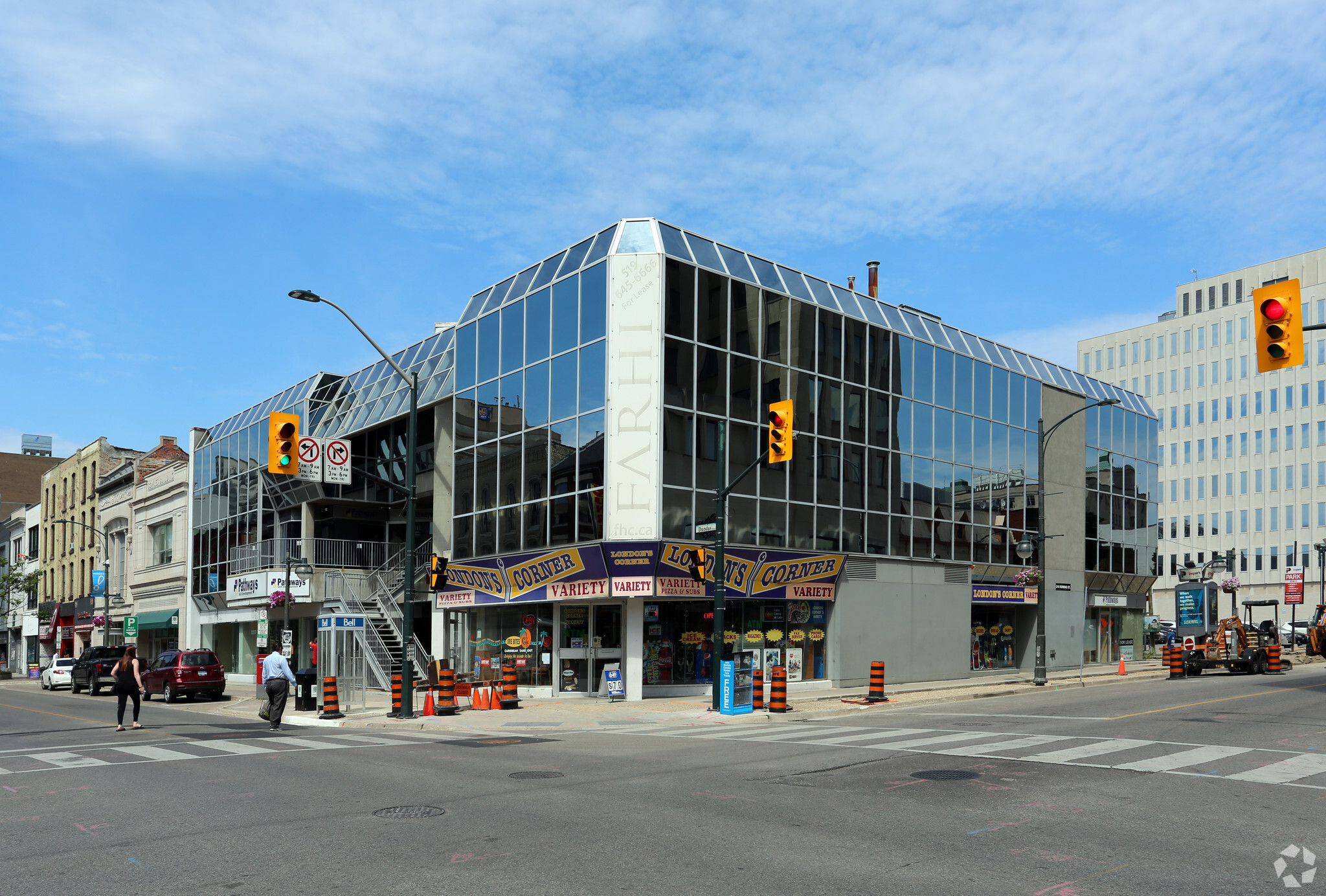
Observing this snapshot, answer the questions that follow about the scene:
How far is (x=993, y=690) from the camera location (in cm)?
2969

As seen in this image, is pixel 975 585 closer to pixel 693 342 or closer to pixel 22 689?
pixel 693 342

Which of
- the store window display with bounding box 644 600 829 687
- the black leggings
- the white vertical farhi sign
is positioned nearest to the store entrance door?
the store window display with bounding box 644 600 829 687

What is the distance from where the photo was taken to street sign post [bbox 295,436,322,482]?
27312 millimetres

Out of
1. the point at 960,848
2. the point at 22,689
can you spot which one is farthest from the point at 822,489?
the point at 22,689

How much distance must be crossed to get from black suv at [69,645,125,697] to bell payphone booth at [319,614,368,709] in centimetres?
1594

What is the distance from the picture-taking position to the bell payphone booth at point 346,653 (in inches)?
1031

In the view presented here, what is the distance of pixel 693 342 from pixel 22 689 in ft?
126

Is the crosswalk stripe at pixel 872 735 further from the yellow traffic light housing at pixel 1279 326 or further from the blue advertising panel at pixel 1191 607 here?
the blue advertising panel at pixel 1191 607

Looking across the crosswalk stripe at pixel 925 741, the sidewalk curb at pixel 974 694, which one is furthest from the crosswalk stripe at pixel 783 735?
the sidewalk curb at pixel 974 694

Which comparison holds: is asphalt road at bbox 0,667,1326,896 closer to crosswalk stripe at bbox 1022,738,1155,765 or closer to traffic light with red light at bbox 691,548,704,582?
crosswalk stripe at bbox 1022,738,1155,765

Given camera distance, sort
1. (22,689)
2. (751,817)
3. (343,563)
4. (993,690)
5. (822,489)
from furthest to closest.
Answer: (22,689), (343,563), (822,489), (993,690), (751,817)

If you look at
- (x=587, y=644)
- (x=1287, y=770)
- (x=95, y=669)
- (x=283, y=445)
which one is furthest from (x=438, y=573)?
(x=95, y=669)

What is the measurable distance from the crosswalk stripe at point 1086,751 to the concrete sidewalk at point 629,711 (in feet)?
24.9

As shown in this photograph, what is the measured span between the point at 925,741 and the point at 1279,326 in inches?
310
